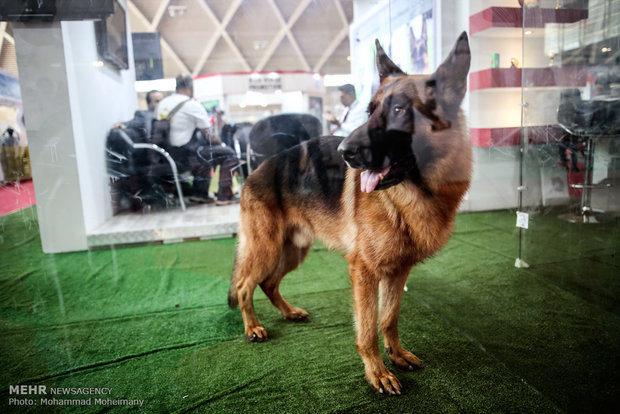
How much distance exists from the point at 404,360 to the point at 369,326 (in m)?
0.34

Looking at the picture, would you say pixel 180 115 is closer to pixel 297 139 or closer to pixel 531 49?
pixel 297 139

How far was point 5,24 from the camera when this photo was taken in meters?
1.93

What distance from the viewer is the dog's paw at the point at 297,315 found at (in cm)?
213

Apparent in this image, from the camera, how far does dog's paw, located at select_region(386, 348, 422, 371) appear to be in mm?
1626

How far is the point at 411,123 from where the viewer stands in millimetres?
1105

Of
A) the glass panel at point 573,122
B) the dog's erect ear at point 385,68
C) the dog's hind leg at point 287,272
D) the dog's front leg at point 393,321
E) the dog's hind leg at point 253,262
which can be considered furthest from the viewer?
the dog's hind leg at point 287,272

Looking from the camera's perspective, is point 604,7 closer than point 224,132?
Yes

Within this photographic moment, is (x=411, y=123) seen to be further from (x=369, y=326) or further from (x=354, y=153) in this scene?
(x=369, y=326)

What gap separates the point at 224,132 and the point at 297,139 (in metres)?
0.55

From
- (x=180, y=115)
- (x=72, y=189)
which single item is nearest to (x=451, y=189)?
(x=180, y=115)

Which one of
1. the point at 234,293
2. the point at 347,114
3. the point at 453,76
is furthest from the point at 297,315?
the point at 453,76

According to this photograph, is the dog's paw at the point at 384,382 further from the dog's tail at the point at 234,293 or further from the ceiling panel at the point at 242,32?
the ceiling panel at the point at 242,32

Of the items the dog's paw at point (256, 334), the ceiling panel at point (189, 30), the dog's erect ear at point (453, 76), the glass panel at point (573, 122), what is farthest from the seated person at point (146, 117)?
the glass panel at point (573, 122)

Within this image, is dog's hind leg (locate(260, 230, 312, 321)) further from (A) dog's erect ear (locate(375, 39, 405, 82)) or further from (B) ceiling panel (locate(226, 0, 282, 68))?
(B) ceiling panel (locate(226, 0, 282, 68))
